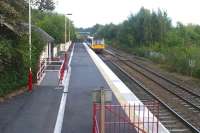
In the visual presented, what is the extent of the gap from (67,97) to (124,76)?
15.1 metres

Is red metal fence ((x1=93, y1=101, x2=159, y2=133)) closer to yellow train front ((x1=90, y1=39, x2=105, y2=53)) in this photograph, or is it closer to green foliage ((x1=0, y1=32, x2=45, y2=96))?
green foliage ((x1=0, y1=32, x2=45, y2=96))

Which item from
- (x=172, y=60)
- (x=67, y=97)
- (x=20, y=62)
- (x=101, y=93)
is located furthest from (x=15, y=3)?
(x=172, y=60)

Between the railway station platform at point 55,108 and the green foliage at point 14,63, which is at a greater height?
the green foliage at point 14,63

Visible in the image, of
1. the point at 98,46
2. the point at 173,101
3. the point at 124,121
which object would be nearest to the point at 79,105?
the point at 124,121

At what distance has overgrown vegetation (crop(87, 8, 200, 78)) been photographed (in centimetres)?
4969

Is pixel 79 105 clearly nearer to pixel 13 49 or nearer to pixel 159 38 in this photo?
pixel 13 49

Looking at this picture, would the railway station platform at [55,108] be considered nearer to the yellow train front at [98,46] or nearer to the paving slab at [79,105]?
the paving slab at [79,105]

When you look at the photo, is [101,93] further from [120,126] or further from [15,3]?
[15,3]

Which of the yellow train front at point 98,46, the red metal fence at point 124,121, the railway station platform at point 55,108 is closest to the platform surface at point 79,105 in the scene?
the railway station platform at point 55,108

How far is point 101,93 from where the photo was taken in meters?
11.7

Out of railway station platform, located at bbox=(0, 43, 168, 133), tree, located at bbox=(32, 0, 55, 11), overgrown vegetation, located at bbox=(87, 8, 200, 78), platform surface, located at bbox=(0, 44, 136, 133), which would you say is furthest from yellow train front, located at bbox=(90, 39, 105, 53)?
platform surface, located at bbox=(0, 44, 136, 133)

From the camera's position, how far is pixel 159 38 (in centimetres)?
7394

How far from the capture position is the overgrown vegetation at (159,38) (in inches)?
1956

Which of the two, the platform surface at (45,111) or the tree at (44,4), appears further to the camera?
the tree at (44,4)
